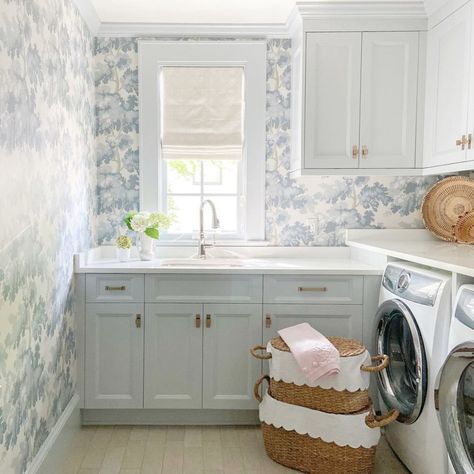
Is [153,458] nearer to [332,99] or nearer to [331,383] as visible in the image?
[331,383]

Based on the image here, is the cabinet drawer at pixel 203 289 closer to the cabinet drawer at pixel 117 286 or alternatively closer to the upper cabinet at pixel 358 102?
the cabinet drawer at pixel 117 286

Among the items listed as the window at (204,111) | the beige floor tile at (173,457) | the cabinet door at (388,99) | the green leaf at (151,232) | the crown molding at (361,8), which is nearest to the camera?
the beige floor tile at (173,457)

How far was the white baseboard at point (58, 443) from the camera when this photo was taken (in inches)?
86.8

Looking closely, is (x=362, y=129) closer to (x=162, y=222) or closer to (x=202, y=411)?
(x=162, y=222)

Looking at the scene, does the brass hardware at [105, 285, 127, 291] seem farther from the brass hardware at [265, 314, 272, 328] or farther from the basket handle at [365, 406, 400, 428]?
the basket handle at [365, 406, 400, 428]

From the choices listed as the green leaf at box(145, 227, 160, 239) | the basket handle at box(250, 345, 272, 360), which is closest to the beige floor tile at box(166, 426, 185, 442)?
the basket handle at box(250, 345, 272, 360)

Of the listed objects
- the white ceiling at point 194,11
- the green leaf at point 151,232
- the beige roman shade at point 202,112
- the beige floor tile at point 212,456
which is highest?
the white ceiling at point 194,11

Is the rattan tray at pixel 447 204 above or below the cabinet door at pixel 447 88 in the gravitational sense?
below

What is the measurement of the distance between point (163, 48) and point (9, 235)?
1.97m

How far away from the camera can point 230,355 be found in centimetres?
287

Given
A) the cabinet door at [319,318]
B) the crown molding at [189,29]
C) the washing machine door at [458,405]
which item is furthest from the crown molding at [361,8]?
the washing machine door at [458,405]

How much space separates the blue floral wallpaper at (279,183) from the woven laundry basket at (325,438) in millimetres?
1295

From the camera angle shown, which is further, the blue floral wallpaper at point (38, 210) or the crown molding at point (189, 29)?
the crown molding at point (189, 29)

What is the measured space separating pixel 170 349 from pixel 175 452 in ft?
1.72
